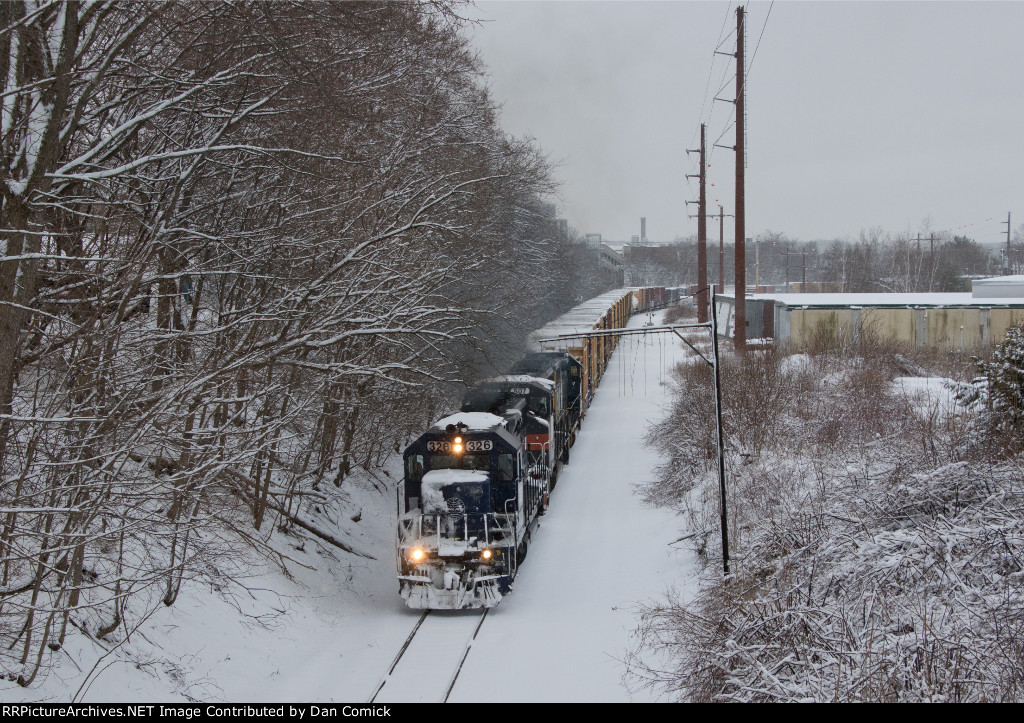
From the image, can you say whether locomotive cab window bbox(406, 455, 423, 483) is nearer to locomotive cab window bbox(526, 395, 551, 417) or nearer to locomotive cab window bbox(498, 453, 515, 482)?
locomotive cab window bbox(498, 453, 515, 482)

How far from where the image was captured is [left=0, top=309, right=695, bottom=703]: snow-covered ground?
985cm

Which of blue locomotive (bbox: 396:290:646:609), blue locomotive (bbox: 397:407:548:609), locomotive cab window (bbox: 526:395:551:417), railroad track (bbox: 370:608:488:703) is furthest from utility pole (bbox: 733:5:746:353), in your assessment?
railroad track (bbox: 370:608:488:703)

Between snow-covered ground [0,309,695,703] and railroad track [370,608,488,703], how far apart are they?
0.12 m

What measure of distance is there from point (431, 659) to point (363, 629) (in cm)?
191

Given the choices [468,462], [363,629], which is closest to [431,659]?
[363,629]

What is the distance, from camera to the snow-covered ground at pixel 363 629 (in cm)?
985

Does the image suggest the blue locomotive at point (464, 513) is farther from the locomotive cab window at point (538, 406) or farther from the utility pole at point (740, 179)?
the utility pole at point (740, 179)

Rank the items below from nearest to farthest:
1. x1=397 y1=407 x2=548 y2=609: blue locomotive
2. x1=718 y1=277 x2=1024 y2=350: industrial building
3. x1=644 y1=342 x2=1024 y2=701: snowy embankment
A: x1=644 y1=342 x2=1024 y2=701: snowy embankment → x1=397 y1=407 x2=548 y2=609: blue locomotive → x1=718 y1=277 x2=1024 y2=350: industrial building

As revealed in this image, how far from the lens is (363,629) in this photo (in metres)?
13.1

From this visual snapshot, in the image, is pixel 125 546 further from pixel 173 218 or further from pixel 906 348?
pixel 906 348

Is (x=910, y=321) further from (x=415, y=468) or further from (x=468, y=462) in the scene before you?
(x=415, y=468)

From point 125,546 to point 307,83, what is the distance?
22.5 ft

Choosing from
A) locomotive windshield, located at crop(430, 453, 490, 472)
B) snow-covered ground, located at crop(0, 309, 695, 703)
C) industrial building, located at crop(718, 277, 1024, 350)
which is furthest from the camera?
industrial building, located at crop(718, 277, 1024, 350)

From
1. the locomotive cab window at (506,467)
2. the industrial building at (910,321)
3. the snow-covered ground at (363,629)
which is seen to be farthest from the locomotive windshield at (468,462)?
the industrial building at (910,321)
